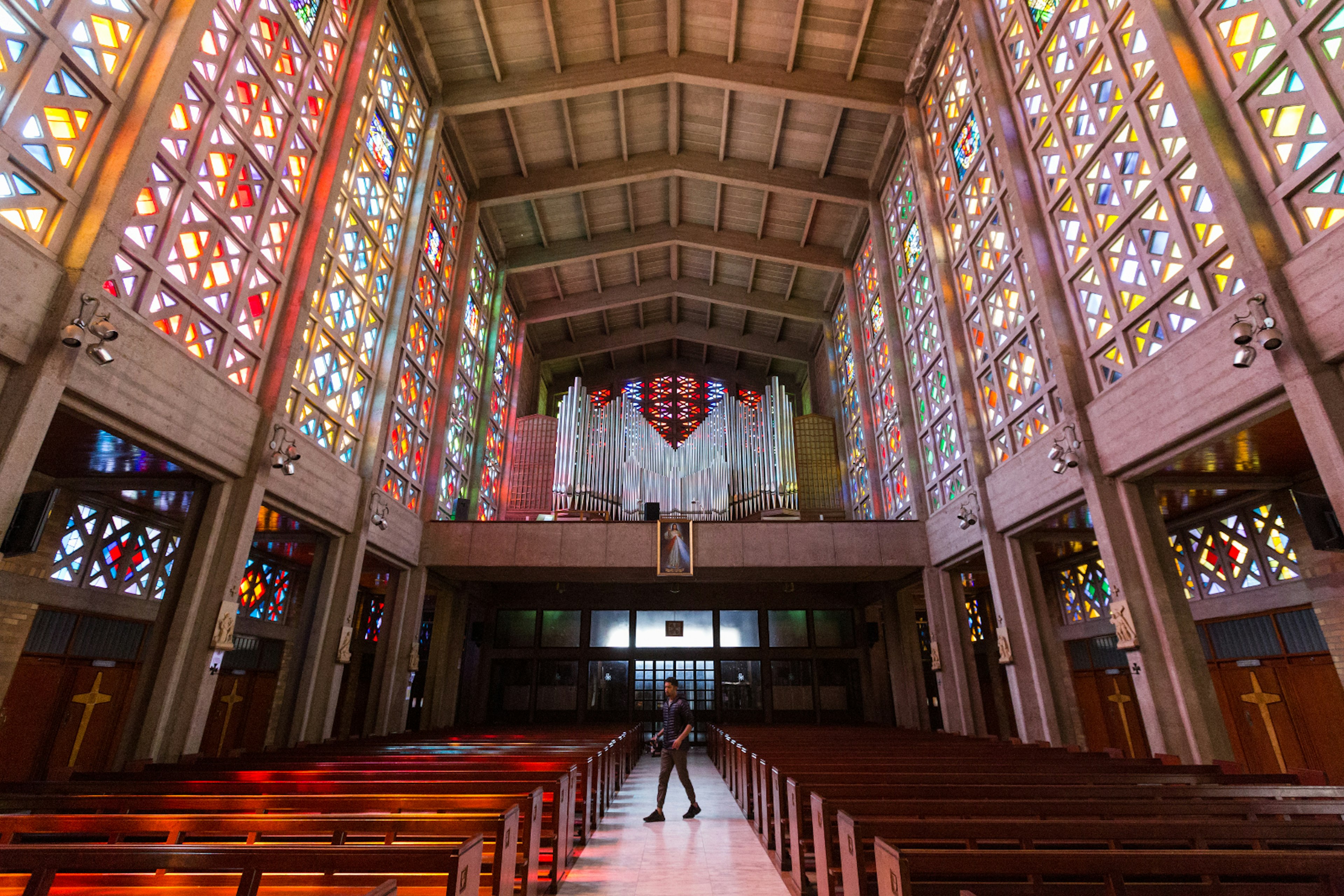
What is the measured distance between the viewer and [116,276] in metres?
5.83

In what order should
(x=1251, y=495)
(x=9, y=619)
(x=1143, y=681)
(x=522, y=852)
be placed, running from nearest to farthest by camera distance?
(x=522, y=852) → (x=1143, y=681) → (x=9, y=619) → (x=1251, y=495)

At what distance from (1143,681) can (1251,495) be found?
10.7 feet

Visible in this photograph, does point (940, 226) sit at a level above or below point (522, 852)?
above

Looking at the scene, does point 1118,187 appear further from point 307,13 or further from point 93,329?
point 307,13

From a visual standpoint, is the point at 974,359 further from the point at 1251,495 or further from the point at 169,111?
the point at 169,111

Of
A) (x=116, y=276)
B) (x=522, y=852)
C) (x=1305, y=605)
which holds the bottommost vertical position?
(x=522, y=852)

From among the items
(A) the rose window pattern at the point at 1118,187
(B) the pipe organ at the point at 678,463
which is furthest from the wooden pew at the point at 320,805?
(B) the pipe organ at the point at 678,463

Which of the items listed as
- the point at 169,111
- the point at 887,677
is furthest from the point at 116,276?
the point at 887,677

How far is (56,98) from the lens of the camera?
5273 mm

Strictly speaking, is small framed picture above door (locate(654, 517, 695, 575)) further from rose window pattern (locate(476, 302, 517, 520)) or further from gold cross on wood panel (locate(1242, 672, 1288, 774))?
gold cross on wood panel (locate(1242, 672, 1288, 774))

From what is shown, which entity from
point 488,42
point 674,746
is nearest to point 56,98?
point 674,746

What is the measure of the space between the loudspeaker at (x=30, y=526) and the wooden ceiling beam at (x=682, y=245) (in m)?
11.5

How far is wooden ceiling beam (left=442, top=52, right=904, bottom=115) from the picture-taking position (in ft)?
40.6

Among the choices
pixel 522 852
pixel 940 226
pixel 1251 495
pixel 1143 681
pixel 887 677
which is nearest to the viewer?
pixel 522 852
